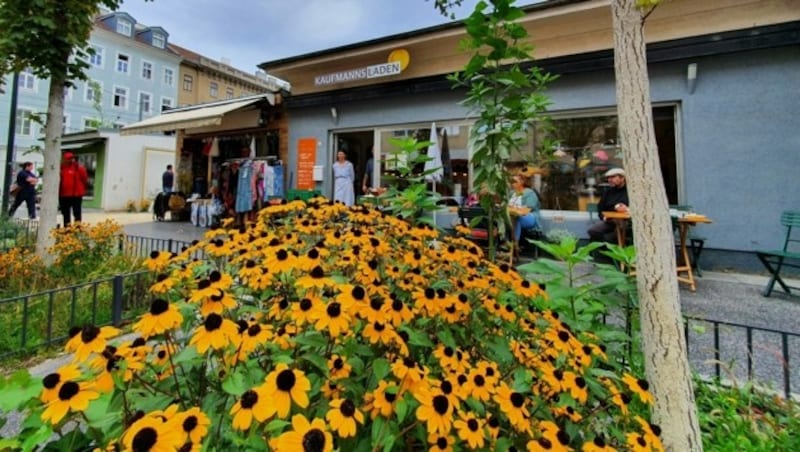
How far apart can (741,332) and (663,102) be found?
3821 mm

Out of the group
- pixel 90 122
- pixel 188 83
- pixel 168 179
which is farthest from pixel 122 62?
pixel 168 179

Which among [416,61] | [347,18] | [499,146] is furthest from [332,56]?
[499,146]

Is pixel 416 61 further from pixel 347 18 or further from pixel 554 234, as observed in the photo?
pixel 554 234

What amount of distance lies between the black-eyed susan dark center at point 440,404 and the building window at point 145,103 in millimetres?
36304

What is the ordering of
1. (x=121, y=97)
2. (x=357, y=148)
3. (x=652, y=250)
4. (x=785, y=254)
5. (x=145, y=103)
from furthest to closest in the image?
(x=145, y=103), (x=121, y=97), (x=357, y=148), (x=785, y=254), (x=652, y=250)

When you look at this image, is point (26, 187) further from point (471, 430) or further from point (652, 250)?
point (652, 250)

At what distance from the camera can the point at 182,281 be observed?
1.58 meters

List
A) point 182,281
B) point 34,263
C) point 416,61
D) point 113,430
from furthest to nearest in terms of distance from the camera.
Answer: point 416,61 → point 34,263 → point 182,281 → point 113,430

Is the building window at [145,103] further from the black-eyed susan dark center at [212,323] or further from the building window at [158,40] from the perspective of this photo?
the black-eyed susan dark center at [212,323]

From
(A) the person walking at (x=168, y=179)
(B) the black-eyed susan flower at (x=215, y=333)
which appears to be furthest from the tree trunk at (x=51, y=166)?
(A) the person walking at (x=168, y=179)

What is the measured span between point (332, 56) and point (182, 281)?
7.64 m

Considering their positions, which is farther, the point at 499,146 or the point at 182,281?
the point at 499,146

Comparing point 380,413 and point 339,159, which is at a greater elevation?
point 339,159

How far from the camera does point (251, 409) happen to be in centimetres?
76
